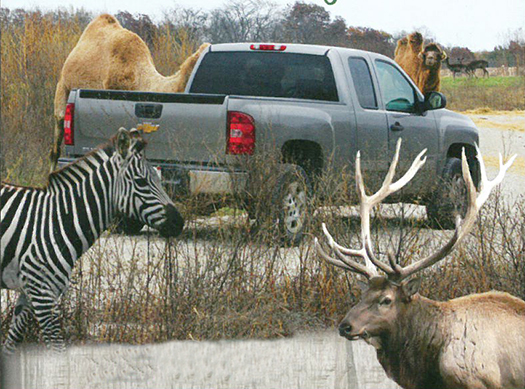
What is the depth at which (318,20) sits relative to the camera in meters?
7.15

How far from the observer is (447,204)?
7.49 meters

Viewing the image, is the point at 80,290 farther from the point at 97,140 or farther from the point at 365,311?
the point at 365,311

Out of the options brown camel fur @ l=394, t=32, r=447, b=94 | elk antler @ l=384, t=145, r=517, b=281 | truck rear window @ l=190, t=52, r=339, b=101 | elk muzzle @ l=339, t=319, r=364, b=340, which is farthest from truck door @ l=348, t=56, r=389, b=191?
elk muzzle @ l=339, t=319, r=364, b=340

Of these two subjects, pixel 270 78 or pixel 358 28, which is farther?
pixel 270 78

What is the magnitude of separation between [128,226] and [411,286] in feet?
6.01

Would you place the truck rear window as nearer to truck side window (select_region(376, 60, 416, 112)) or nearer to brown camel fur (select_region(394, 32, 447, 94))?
truck side window (select_region(376, 60, 416, 112))

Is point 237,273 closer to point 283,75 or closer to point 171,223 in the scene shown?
point 171,223

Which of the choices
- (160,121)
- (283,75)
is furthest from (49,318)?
(283,75)

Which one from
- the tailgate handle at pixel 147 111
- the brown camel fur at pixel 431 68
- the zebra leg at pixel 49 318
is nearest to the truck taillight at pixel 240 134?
the tailgate handle at pixel 147 111

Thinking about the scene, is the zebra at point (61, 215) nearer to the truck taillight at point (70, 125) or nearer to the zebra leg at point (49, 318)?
the zebra leg at point (49, 318)

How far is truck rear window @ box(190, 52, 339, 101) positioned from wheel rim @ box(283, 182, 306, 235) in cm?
100

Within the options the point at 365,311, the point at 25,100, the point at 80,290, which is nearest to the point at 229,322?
the point at 80,290

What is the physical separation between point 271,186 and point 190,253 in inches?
31.3

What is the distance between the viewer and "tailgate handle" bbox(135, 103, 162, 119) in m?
6.96
